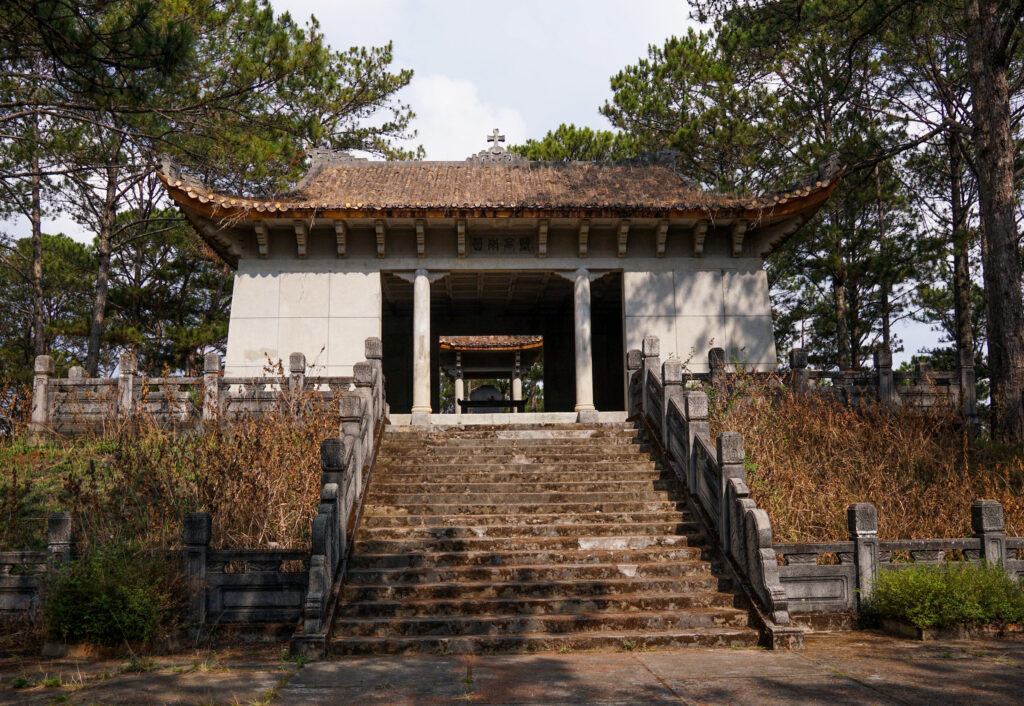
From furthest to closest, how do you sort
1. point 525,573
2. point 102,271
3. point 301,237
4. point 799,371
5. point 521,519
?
point 102,271
point 301,237
point 799,371
point 521,519
point 525,573

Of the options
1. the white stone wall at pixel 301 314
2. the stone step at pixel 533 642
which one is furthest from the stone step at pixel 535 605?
the white stone wall at pixel 301 314

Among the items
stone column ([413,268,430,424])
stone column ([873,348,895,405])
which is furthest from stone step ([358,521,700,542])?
stone column ([873,348,895,405])

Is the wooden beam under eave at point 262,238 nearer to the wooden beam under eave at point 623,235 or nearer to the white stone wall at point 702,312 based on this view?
the wooden beam under eave at point 623,235

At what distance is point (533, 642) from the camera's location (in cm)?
636

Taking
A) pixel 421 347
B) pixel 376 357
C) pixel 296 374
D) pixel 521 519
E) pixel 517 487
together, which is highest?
pixel 421 347

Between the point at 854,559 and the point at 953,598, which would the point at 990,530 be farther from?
the point at 854,559

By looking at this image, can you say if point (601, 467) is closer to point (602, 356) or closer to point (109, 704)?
point (109, 704)

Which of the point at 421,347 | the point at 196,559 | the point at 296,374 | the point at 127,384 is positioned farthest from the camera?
the point at 421,347

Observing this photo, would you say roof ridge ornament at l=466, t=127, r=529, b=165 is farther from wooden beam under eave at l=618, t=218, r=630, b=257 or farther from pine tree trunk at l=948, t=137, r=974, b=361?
pine tree trunk at l=948, t=137, r=974, b=361

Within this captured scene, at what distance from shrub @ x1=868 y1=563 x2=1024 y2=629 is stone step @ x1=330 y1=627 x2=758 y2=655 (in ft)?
4.24

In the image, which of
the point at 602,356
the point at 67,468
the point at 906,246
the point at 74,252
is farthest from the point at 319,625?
the point at 74,252

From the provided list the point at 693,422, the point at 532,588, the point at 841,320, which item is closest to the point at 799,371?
the point at 693,422

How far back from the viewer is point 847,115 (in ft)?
52.3

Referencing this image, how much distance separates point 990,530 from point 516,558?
429 centimetres
